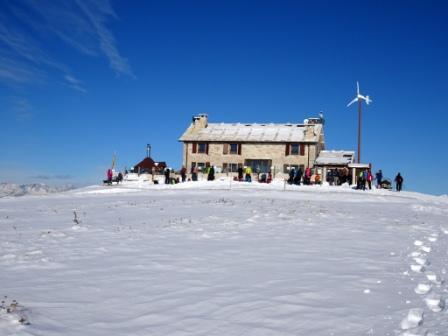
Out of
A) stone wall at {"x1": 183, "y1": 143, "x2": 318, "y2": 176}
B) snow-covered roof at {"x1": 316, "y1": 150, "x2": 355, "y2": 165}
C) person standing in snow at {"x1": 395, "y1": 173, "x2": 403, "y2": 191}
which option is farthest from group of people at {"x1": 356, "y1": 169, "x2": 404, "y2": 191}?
stone wall at {"x1": 183, "y1": 143, "x2": 318, "y2": 176}

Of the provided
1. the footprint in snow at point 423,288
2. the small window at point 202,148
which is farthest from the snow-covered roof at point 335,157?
the footprint in snow at point 423,288

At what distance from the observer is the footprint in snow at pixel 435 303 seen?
19.5ft

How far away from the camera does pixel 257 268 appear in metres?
8.58

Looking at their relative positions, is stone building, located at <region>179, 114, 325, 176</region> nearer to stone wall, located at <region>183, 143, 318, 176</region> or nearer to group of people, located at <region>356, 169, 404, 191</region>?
stone wall, located at <region>183, 143, 318, 176</region>

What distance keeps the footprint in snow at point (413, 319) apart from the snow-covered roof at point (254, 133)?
154ft

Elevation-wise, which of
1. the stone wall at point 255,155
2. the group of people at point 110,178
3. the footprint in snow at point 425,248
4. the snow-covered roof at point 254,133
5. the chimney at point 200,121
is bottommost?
the footprint in snow at point 425,248

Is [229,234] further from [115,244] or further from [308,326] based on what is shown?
[308,326]

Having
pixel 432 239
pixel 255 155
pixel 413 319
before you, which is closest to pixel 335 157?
pixel 255 155

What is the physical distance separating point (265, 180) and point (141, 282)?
1426 inches

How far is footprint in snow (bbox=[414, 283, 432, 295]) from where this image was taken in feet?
22.5

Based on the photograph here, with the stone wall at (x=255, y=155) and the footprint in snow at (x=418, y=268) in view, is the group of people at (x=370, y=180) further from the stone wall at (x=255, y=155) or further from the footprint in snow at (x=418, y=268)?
the footprint in snow at (x=418, y=268)

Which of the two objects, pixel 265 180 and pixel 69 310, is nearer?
pixel 69 310

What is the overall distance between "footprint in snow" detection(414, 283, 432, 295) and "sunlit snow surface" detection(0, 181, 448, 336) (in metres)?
0.03

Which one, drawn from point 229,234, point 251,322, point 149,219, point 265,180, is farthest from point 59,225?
point 265,180
